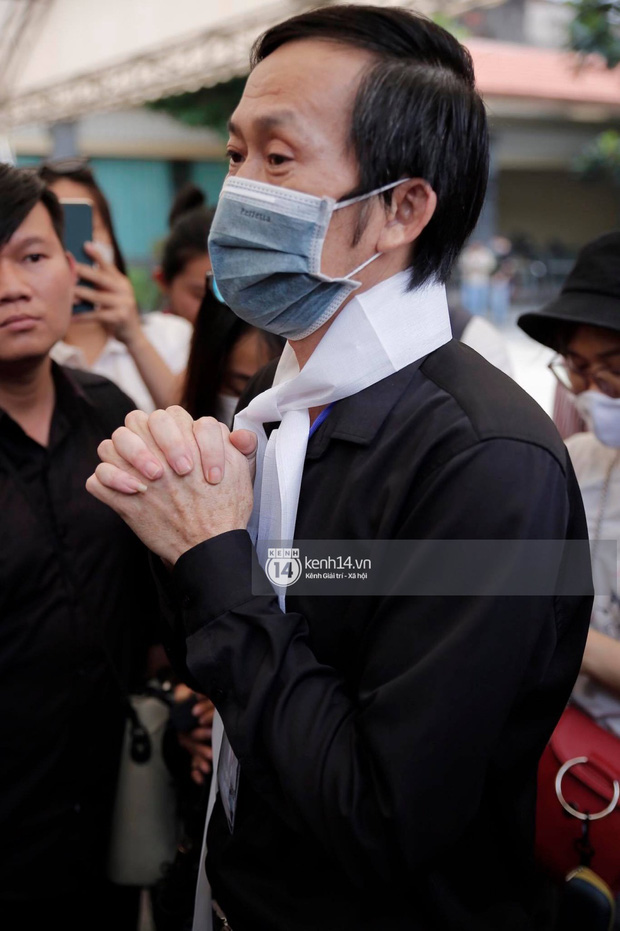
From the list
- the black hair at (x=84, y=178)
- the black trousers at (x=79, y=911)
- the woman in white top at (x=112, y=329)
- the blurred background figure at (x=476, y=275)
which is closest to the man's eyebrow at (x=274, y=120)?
the woman in white top at (x=112, y=329)

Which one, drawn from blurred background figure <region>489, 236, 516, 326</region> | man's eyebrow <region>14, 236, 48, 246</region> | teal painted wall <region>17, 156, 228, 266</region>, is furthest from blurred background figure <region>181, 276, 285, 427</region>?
teal painted wall <region>17, 156, 228, 266</region>

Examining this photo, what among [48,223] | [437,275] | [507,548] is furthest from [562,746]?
[48,223]

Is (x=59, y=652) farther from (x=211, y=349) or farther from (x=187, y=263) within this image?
(x=187, y=263)

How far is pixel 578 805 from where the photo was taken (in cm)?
135

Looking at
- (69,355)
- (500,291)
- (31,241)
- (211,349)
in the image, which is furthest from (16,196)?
(500,291)

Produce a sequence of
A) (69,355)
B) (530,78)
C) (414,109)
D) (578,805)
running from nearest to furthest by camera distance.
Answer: (414,109)
(578,805)
(69,355)
(530,78)

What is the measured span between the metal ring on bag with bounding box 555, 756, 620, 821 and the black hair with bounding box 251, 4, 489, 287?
91 centimetres

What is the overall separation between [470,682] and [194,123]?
43.0ft

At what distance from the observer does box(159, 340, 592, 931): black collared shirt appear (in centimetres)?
85

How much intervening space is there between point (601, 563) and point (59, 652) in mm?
1177

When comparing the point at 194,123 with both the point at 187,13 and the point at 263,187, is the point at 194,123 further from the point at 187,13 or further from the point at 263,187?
the point at 263,187

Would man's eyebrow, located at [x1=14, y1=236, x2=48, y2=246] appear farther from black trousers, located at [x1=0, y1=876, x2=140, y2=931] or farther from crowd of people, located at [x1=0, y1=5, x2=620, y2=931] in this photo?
black trousers, located at [x1=0, y1=876, x2=140, y2=931]

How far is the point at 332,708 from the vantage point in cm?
90

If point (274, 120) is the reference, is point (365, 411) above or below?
below
